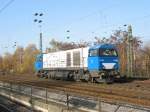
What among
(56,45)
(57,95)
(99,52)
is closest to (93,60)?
(99,52)

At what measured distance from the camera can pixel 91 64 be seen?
35.4m

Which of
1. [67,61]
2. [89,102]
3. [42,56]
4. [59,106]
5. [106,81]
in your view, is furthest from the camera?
[42,56]

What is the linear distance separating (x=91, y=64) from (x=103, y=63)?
1.32 meters

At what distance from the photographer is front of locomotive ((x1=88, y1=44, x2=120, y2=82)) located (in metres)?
34.3

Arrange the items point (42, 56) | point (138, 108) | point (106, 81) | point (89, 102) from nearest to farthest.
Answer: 1. point (138, 108)
2. point (89, 102)
3. point (106, 81)
4. point (42, 56)

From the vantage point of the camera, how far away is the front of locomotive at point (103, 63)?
3428 centimetres

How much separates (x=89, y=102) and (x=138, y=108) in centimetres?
352

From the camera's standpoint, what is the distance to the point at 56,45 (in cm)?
11381

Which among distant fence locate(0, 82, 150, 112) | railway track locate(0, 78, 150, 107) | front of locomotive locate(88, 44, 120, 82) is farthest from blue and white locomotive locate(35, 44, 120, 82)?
distant fence locate(0, 82, 150, 112)

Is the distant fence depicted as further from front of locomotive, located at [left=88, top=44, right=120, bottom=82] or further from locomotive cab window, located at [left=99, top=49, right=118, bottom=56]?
locomotive cab window, located at [left=99, top=49, right=118, bottom=56]

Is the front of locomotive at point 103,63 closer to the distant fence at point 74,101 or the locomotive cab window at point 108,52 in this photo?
the locomotive cab window at point 108,52

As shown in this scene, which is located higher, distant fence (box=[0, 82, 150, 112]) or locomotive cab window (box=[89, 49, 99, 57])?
locomotive cab window (box=[89, 49, 99, 57])

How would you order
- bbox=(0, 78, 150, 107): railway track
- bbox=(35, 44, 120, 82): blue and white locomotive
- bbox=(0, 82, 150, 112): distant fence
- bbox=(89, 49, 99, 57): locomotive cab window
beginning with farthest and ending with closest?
bbox=(89, 49, 99, 57): locomotive cab window < bbox=(35, 44, 120, 82): blue and white locomotive < bbox=(0, 78, 150, 107): railway track < bbox=(0, 82, 150, 112): distant fence

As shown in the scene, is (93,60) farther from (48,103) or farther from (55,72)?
(48,103)
